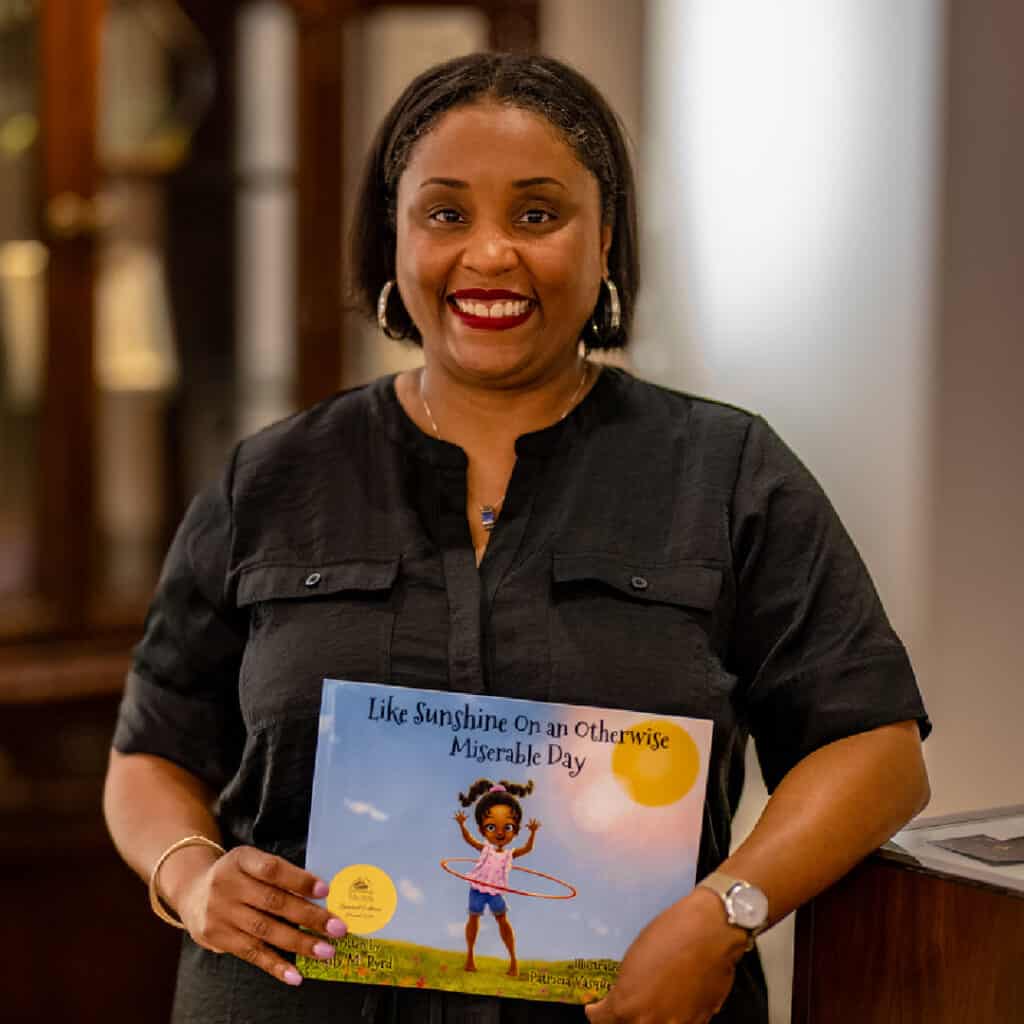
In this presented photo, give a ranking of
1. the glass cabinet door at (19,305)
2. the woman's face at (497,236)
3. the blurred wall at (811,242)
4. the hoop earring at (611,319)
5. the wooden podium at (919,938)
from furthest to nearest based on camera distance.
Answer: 1. the glass cabinet door at (19,305)
2. the blurred wall at (811,242)
3. the hoop earring at (611,319)
4. the woman's face at (497,236)
5. the wooden podium at (919,938)

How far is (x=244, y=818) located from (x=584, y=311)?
54 centimetres

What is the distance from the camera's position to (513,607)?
1.24 meters

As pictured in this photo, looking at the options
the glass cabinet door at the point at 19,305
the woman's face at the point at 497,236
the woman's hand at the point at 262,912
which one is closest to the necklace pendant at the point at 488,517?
the woman's face at the point at 497,236

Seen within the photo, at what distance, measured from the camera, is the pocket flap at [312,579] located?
127 cm

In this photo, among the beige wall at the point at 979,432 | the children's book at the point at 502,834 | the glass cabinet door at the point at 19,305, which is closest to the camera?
the children's book at the point at 502,834

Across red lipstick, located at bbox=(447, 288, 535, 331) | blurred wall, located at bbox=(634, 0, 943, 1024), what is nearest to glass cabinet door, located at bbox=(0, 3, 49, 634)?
blurred wall, located at bbox=(634, 0, 943, 1024)

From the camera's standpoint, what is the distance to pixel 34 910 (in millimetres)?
2512

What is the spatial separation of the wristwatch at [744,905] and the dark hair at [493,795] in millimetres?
161

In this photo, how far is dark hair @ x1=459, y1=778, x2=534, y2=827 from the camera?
116 centimetres

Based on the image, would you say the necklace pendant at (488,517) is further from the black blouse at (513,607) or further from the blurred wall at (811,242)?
the blurred wall at (811,242)

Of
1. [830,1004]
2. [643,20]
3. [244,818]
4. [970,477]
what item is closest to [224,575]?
[244,818]

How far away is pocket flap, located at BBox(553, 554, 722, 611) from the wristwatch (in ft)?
0.75

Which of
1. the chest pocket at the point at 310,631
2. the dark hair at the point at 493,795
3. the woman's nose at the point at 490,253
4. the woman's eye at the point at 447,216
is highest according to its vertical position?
the woman's eye at the point at 447,216

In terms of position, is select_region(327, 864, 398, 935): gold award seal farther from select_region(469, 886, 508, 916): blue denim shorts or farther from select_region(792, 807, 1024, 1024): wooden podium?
select_region(792, 807, 1024, 1024): wooden podium
